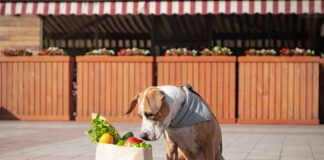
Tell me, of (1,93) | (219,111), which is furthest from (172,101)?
(1,93)

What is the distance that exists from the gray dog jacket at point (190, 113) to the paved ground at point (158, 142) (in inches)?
130

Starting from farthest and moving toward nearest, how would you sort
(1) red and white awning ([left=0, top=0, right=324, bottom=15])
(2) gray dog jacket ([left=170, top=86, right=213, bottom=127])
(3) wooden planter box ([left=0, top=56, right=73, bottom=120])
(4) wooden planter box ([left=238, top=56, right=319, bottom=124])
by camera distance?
1. (1) red and white awning ([left=0, top=0, right=324, bottom=15])
2. (3) wooden planter box ([left=0, top=56, right=73, bottom=120])
3. (4) wooden planter box ([left=238, top=56, right=319, bottom=124])
4. (2) gray dog jacket ([left=170, top=86, right=213, bottom=127])

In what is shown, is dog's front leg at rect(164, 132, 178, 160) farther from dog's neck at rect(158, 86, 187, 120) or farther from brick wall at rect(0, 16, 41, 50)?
brick wall at rect(0, 16, 41, 50)

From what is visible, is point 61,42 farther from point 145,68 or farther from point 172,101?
point 172,101

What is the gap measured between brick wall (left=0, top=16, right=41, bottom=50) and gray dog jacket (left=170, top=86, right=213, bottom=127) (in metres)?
15.2

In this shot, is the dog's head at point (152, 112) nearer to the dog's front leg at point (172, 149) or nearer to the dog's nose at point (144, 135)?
the dog's nose at point (144, 135)

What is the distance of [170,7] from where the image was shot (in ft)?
57.6

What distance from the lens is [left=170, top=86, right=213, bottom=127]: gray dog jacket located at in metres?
5.02

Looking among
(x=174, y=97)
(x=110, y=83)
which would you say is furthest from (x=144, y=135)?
(x=110, y=83)

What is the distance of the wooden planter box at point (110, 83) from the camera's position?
1597cm

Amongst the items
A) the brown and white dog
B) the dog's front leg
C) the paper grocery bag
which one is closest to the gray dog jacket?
the brown and white dog

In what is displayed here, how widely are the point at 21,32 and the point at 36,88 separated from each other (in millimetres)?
4228

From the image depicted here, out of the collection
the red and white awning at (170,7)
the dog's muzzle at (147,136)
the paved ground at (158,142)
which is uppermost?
the red and white awning at (170,7)

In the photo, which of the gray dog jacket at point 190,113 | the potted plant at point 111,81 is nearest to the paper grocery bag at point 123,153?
the gray dog jacket at point 190,113
